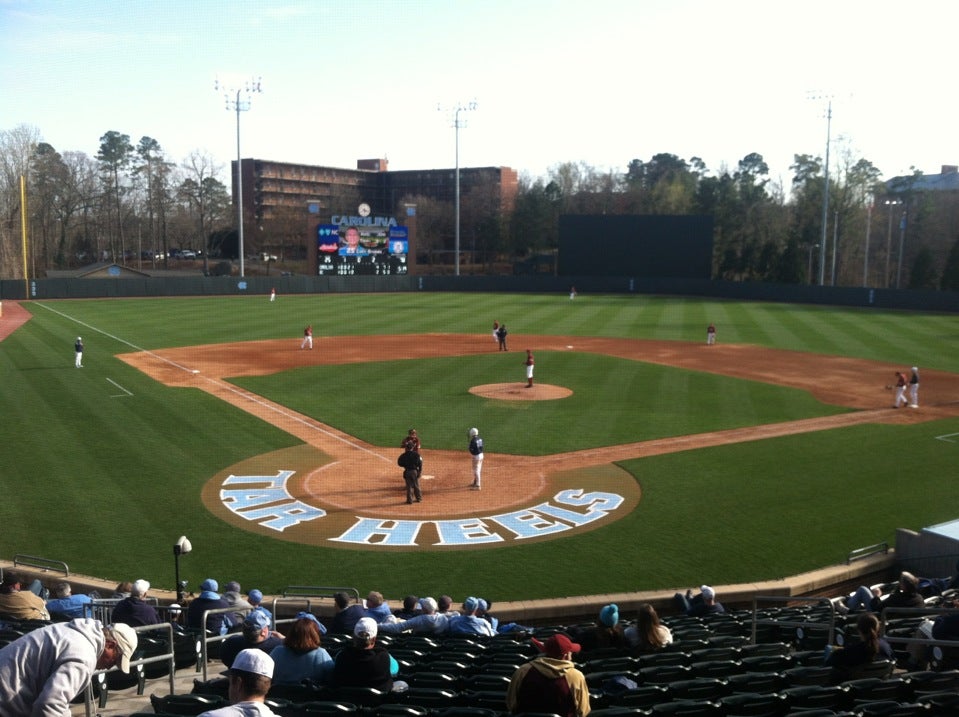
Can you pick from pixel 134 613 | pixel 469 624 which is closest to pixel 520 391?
pixel 469 624

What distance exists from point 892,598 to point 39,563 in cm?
1315

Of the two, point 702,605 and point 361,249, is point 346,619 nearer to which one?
Answer: point 702,605

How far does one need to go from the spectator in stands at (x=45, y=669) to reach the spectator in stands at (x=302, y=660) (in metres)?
2.60

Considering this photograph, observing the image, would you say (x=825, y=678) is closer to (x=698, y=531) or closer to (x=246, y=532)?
(x=698, y=531)

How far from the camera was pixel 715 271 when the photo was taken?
94.7 meters

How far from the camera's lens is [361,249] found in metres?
74.7

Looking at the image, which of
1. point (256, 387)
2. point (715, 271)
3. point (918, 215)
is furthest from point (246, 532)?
point (918, 215)

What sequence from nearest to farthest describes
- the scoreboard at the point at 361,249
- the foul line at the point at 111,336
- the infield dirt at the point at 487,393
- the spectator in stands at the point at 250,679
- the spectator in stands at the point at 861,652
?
1. the spectator in stands at the point at 250,679
2. the spectator in stands at the point at 861,652
3. the infield dirt at the point at 487,393
4. the foul line at the point at 111,336
5. the scoreboard at the point at 361,249

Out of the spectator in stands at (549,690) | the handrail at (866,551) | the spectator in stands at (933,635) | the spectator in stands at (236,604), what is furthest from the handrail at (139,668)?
the handrail at (866,551)

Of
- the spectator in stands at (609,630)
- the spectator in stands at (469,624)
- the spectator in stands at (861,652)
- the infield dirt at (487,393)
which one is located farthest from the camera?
the infield dirt at (487,393)

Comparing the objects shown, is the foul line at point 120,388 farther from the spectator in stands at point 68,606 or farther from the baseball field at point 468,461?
the spectator in stands at point 68,606

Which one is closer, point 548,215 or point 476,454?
point 476,454

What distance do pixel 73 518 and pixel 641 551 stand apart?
1088cm

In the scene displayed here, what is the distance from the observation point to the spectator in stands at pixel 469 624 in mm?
9776
